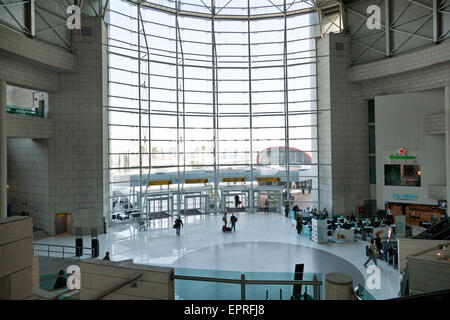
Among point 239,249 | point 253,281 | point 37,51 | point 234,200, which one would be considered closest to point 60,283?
point 253,281

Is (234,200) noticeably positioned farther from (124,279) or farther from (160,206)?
(124,279)

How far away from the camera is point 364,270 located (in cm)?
1126

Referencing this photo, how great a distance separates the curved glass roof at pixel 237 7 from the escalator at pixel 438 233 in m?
18.0

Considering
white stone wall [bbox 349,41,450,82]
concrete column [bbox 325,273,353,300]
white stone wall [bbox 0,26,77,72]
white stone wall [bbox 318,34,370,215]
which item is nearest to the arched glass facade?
white stone wall [bbox 318,34,370,215]

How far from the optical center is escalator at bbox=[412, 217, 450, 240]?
38.0 feet

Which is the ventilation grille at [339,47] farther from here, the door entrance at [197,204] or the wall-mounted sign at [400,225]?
the door entrance at [197,204]

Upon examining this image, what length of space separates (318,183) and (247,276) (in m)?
19.7

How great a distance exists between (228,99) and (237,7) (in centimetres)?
745

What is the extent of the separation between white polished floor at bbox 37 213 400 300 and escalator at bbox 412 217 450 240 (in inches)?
76.1

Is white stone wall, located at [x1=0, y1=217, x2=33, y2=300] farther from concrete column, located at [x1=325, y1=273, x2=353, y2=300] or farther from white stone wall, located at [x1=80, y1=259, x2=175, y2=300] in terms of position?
concrete column, located at [x1=325, y1=273, x2=353, y2=300]

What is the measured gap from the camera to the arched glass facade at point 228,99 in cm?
2241

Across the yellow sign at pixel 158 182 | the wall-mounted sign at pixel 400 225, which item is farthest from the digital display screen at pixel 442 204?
the yellow sign at pixel 158 182
